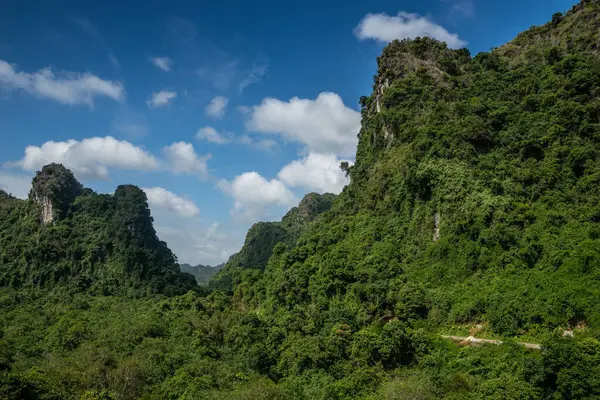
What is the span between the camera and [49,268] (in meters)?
57.8

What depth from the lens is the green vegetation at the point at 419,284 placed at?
2006cm

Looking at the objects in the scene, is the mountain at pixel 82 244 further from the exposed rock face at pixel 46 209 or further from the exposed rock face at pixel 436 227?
the exposed rock face at pixel 436 227

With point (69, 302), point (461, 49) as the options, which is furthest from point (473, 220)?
point (69, 302)

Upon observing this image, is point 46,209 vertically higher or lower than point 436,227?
higher

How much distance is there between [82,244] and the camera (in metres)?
61.2

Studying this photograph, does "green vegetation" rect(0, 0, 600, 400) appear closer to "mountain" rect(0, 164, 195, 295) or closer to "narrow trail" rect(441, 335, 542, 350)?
"narrow trail" rect(441, 335, 542, 350)

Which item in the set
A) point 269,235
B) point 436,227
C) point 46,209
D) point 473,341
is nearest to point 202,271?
point 269,235

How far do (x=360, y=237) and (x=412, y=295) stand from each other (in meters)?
11.4

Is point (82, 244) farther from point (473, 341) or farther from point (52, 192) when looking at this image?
point (473, 341)

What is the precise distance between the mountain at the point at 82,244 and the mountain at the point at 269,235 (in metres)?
13.6

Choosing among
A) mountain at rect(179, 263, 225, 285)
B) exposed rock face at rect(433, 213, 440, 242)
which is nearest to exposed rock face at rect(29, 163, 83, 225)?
exposed rock face at rect(433, 213, 440, 242)

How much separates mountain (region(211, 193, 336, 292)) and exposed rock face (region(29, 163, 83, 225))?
2758 cm

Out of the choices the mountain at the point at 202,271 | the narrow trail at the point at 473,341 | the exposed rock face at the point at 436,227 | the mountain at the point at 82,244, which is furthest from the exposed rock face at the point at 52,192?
the mountain at the point at 202,271

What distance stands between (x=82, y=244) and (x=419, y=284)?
166 ft
